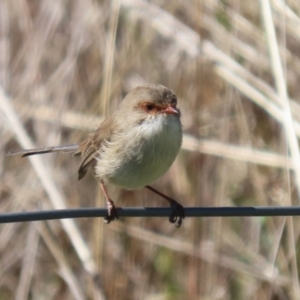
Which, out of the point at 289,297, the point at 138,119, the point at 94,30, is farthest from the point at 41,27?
the point at 289,297

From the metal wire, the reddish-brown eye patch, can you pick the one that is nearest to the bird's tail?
the reddish-brown eye patch

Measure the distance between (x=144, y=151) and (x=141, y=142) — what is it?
49 mm

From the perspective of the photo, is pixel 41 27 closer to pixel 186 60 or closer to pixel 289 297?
pixel 186 60

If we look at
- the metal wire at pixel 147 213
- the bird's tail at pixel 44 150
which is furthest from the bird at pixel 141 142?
the metal wire at pixel 147 213

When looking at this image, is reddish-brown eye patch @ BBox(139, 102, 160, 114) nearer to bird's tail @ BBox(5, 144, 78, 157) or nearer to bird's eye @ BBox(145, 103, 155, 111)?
bird's eye @ BBox(145, 103, 155, 111)

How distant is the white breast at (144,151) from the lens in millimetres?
3150

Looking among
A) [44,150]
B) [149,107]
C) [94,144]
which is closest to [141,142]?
[149,107]

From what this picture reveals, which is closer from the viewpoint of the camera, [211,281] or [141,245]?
[211,281]

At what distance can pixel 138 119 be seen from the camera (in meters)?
3.29

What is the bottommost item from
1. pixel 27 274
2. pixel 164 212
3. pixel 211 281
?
→ pixel 27 274

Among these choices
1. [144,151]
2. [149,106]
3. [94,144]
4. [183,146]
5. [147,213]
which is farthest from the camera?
[183,146]

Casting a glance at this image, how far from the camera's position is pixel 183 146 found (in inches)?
180

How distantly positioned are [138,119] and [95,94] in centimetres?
159

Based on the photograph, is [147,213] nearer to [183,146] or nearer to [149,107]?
[149,107]
